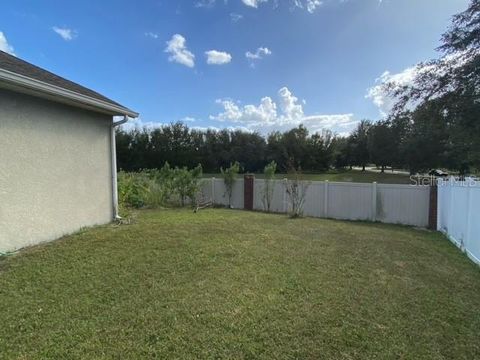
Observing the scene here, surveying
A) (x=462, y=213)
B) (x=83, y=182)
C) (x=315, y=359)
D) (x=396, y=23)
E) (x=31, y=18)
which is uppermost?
(x=396, y=23)

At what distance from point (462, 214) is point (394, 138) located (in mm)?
27153

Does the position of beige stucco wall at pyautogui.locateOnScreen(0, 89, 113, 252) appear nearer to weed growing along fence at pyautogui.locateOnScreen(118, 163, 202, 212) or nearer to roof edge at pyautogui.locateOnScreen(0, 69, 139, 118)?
roof edge at pyautogui.locateOnScreen(0, 69, 139, 118)

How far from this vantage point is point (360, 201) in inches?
404

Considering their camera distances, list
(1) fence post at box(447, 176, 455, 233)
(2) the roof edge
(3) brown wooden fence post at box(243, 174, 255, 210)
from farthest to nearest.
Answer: (3) brown wooden fence post at box(243, 174, 255, 210), (1) fence post at box(447, 176, 455, 233), (2) the roof edge

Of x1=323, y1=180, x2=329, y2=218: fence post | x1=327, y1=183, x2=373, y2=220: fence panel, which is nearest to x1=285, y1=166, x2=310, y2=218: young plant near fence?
x1=323, y1=180, x2=329, y2=218: fence post

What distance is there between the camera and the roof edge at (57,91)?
4013mm

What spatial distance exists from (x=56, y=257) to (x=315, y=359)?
380cm

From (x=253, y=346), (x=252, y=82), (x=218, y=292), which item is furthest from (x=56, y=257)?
(x=252, y=82)

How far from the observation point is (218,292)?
11.4 ft

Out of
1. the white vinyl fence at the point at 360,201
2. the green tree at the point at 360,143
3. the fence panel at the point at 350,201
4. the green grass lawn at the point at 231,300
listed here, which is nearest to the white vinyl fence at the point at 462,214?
the green grass lawn at the point at 231,300

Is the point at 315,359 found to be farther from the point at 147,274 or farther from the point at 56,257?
the point at 56,257

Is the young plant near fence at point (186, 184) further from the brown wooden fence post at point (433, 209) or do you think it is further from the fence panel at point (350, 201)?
the brown wooden fence post at point (433, 209)

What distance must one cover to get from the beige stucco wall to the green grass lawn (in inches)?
16.5

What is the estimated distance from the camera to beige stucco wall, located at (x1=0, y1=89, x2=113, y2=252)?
430 centimetres
